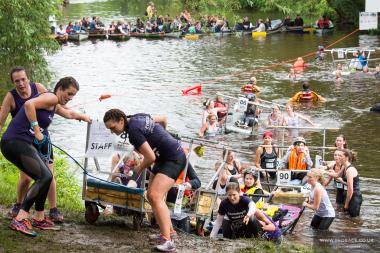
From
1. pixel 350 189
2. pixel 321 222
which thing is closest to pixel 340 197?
pixel 350 189

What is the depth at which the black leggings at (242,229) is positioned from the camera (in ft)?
34.8

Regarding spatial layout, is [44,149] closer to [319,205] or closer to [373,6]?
[319,205]

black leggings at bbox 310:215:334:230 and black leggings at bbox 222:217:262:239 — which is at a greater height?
black leggings at bbox 222:217:262:239

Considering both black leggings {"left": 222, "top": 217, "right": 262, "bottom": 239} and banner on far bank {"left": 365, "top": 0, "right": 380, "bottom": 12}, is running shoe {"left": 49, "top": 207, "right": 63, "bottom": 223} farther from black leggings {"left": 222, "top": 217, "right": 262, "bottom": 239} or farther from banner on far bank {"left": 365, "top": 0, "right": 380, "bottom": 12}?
banner on far bank {"left": 365, "top": 0, "right": 380, "bottom": 12}

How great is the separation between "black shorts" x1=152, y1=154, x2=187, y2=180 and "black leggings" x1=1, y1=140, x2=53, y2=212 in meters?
1.21

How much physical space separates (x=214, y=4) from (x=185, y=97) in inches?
682

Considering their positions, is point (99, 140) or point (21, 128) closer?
point (21, 128)

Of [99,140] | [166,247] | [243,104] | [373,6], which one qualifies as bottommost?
[243,104]

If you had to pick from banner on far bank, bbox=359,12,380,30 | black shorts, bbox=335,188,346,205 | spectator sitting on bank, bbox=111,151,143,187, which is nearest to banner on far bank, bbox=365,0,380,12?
banner on far bank, bbox=359,12,380,30

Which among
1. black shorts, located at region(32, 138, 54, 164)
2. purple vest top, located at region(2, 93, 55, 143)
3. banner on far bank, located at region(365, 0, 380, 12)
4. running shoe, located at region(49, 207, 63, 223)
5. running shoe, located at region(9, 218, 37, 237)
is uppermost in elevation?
banner on far bank, located at region(365, 0, 380, 12)

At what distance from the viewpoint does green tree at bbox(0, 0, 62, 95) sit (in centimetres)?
2053

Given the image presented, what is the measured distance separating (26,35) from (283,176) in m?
9.22

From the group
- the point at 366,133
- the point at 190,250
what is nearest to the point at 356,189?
the point at 190,250

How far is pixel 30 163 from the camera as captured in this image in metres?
8.56
